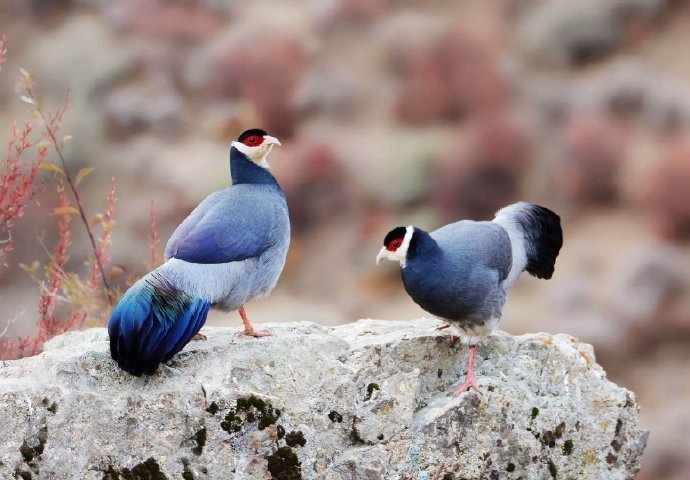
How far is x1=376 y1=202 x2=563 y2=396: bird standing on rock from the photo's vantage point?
201 inches

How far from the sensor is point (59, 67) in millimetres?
19297

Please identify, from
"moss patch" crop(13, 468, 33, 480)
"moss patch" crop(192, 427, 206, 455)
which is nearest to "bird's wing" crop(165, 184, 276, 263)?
"moss patch" crop(192, 427, 206, 455)

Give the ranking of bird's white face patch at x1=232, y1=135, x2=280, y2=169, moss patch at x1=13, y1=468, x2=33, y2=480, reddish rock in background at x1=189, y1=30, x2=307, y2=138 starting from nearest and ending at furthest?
moss patch at x1=13, y1=468, x2=33, y2=480
bird's white face patch at x1=232, y1=135, x2=280, y2=169
reddish rock in background at x1=189, y1=30, x2=307, y2=138

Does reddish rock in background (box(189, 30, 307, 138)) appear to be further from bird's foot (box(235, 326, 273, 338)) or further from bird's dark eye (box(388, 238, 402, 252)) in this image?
bird's dark eye (box(388, 238, 402, 252))

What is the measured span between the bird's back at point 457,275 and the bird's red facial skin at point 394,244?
95 mm

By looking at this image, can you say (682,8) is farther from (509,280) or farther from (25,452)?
(25,452)

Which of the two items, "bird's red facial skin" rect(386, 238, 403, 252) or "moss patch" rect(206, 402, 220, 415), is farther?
"bird's red facial skin" rect(386, 238, 403, 252)

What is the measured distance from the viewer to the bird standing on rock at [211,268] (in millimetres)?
4609

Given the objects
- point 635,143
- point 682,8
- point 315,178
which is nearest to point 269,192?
point 315,178

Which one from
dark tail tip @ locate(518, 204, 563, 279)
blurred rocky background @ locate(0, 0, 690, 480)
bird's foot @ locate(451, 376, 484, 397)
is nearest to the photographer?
bird's foot @ locate(451, 376, 484, 397)

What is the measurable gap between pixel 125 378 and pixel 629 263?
414 inches

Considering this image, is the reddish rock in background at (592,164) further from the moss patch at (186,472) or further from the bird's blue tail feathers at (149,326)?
the moss patch at (186,472)

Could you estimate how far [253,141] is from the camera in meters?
5.67

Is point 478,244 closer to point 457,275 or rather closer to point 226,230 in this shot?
point 457,275
